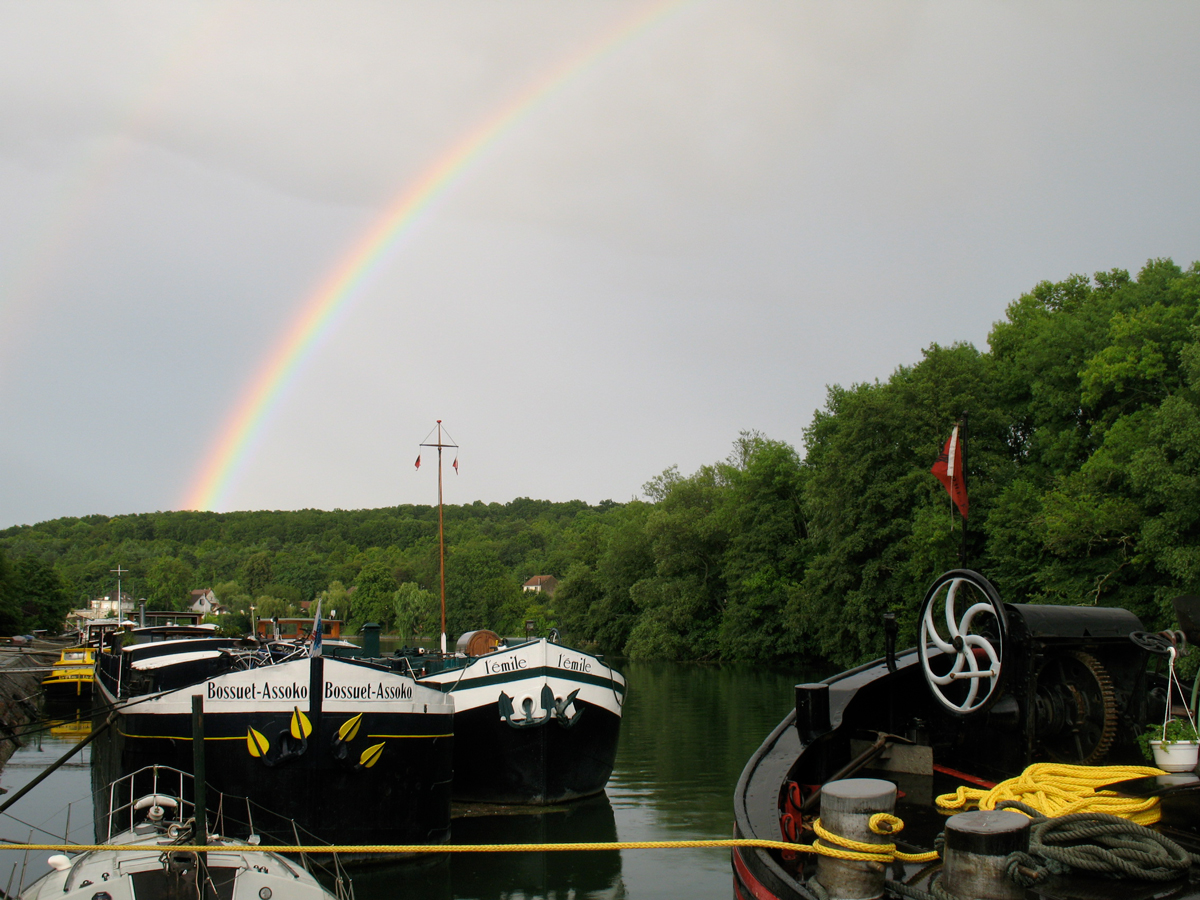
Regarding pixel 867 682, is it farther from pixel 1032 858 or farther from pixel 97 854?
pixel 97 854

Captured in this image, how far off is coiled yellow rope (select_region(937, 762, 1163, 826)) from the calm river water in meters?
6.66

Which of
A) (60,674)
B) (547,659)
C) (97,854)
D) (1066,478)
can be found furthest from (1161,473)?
(60,674)

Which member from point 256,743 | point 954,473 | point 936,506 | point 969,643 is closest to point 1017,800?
point 969,643

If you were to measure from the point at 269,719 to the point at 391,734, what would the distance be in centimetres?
159

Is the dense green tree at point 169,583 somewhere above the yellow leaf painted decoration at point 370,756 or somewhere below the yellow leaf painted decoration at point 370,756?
above

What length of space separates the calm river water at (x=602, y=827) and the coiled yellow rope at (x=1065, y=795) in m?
6.66

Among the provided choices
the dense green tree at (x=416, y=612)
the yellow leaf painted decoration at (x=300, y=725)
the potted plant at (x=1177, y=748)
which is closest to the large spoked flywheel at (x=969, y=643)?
the potted plant at (x=1177, y=748)

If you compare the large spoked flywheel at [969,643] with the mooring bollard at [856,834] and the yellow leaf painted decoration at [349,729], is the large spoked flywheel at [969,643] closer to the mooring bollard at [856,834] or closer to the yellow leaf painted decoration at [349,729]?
the mooring bollard at [856,834]

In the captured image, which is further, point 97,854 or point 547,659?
point 547,659

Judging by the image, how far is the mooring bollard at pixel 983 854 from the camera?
4.37m

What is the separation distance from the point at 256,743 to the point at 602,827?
6.10 m

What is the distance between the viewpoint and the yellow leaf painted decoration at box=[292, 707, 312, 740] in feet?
37.9

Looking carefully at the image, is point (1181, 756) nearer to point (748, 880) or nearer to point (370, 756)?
point (748, 880)

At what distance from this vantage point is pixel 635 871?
1272 cm
